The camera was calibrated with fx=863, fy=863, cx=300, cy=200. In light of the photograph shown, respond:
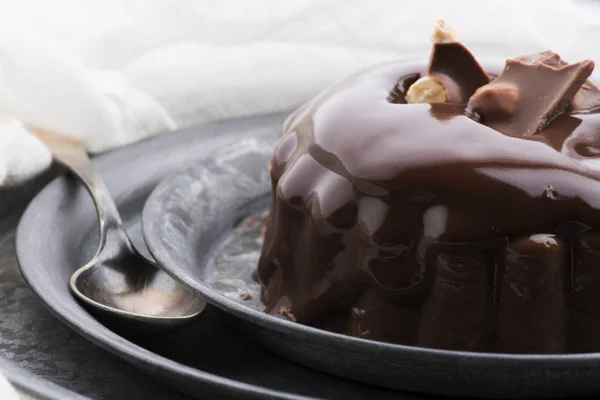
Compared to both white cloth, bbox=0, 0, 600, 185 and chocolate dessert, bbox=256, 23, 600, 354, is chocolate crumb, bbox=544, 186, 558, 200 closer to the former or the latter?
chocolate dessert, bbox=256, 23, 600, 354

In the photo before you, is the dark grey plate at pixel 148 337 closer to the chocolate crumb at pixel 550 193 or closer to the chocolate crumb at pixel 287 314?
the chocolate crumb at pixel 287 314

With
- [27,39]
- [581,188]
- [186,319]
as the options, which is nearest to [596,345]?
[581,188]

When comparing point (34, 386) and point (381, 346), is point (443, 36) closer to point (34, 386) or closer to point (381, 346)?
point (381, 346)

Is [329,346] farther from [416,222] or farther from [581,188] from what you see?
[581,188]

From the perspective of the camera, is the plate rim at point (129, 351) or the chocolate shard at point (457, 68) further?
the chocolate shard at point (457, 68)

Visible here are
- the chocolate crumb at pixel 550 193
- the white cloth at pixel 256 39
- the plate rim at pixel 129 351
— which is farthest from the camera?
the white cloth at pixel 256 39

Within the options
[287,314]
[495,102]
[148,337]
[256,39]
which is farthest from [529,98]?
[256,39]

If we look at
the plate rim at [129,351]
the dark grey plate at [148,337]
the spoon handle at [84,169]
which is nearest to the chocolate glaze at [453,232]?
the dark grey plate at [148,337]

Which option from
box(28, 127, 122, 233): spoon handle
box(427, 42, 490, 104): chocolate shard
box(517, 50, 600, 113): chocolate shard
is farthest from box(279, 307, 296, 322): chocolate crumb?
box(517, 50, 600, 113): chocolate shard
